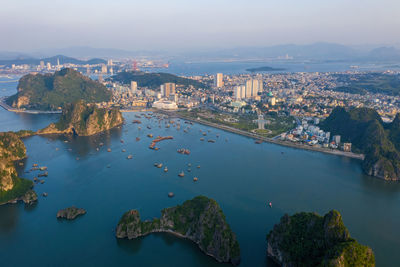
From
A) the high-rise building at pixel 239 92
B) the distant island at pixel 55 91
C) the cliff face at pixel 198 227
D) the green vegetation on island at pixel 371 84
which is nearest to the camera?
the cliff face at pixel 198 227

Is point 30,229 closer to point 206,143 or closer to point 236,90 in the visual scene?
point 206,143

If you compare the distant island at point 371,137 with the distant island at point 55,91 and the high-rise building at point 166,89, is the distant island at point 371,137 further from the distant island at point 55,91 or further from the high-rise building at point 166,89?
the distant island at point 55,91

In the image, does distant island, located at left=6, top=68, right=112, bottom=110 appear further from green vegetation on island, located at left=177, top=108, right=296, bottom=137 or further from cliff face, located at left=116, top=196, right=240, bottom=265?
cliff face, located at left=116, top=196, right=240, bottom=265

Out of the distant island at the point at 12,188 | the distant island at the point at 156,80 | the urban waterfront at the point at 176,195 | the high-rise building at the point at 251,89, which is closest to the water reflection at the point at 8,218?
the urban waterfront at the point at 176,195

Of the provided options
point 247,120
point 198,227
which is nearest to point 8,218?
point 198,227

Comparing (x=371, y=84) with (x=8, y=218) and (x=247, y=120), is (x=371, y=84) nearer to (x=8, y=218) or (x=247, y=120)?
(x=247, y=120)

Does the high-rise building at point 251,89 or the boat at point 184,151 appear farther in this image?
the high-rise building at point 251,89

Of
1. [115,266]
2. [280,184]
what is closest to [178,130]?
[280,184]
